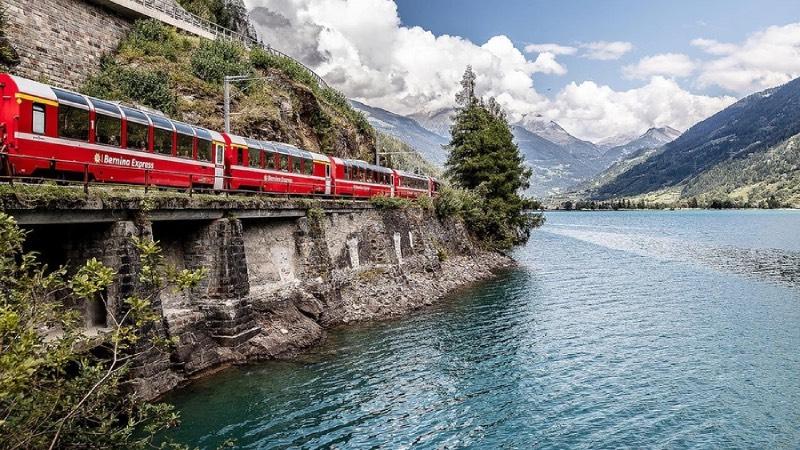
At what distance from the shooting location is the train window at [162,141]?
2362cm

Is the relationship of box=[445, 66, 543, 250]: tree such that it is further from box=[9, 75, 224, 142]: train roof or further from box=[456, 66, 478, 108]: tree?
box=[9, 75, 224, 142]: train roof

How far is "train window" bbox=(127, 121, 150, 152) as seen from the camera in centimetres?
2219

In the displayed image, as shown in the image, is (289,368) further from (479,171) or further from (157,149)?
(479,171)

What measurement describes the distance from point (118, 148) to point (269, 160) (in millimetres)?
11679

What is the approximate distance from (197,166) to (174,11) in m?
35.6

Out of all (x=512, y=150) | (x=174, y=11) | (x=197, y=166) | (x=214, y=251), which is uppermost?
(x=174, y=11)

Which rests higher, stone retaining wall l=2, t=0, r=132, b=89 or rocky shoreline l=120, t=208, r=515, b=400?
stone retaining wall l=2, t=0, r=132, b=89

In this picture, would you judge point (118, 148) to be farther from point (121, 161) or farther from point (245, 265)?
point (245, 265)

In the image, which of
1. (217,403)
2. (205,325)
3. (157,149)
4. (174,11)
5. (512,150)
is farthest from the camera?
(512,150)

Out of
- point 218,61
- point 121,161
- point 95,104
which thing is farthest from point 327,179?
point 95,104

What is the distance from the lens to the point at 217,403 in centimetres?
1822

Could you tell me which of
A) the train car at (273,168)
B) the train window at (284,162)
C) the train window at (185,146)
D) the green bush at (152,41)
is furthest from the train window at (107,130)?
the green bush at (152,41)

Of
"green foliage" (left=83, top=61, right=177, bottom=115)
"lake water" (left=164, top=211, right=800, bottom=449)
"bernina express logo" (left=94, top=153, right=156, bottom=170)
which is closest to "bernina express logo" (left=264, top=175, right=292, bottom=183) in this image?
"bernina express logo" (left=94, top=153, right=156, bottom=170)

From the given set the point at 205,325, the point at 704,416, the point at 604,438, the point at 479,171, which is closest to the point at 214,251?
the point at 205,325
